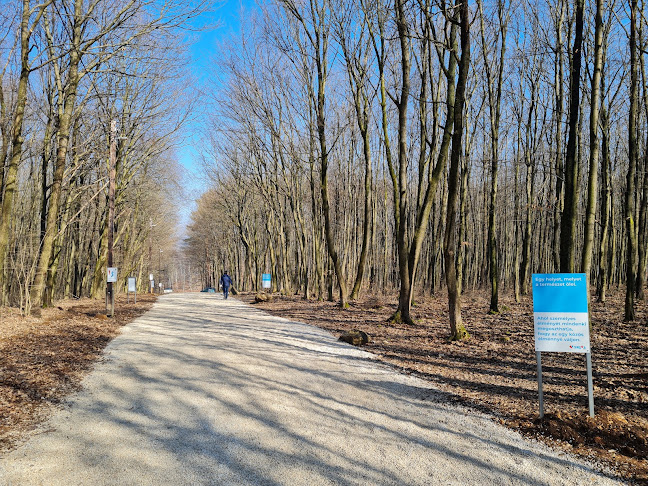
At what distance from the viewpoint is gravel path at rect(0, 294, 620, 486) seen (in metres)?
3.58

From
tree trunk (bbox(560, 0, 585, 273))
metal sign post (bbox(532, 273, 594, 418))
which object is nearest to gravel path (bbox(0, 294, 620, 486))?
metal sign post (bbox(532, 273, 594, 418))

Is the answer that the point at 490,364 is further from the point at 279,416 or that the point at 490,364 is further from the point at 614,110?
the point at 614,110

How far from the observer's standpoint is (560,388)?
5887 mm

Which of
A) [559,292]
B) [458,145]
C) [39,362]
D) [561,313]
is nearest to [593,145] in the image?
[458,145]

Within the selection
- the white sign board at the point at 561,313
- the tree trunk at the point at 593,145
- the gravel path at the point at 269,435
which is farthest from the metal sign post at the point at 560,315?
the tree trunk at the point at 593,145

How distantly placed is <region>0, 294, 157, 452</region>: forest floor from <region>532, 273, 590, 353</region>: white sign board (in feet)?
17.5

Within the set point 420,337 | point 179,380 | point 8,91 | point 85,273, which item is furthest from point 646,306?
point 85,273

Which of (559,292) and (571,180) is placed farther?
(571,180)

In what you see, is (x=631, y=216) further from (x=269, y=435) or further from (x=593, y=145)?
(x=269, y=435)

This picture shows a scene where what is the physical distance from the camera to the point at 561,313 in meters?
4.77

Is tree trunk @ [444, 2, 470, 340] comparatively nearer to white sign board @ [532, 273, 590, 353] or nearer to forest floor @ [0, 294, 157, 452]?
white sign board @ [532, 273, 590, 353]

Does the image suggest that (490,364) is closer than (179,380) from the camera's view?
No

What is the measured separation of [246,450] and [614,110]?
19.9 m

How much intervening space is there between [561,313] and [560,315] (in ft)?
0.08
